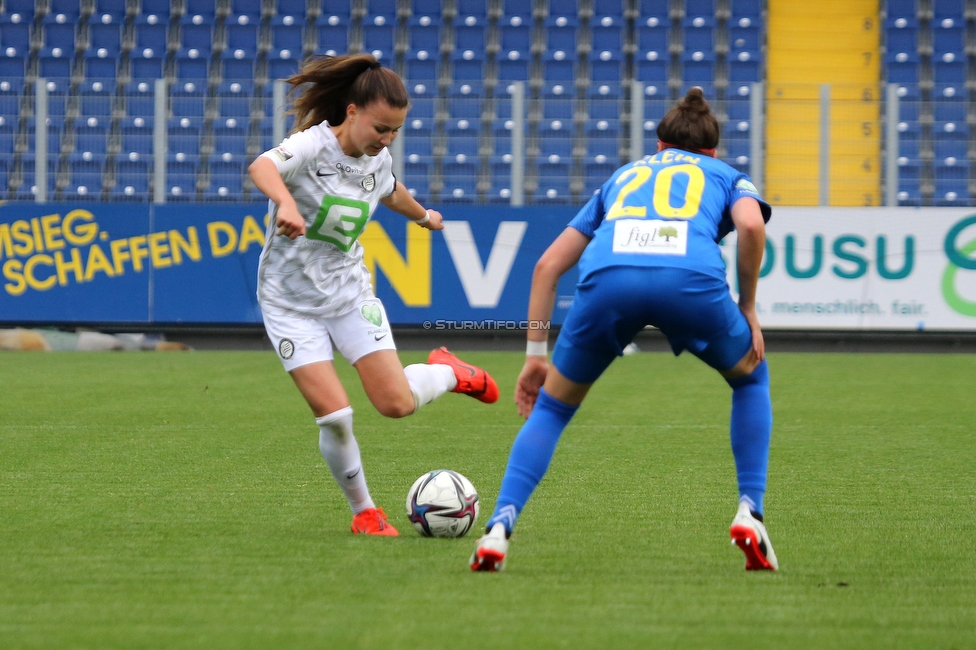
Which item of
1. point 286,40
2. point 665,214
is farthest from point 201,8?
point 665,214

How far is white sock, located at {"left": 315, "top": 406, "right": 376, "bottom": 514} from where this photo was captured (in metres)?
4.50

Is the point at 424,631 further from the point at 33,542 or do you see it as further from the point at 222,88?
the point at 222,88

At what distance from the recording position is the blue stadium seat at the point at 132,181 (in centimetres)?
1480

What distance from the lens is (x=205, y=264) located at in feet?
47.2

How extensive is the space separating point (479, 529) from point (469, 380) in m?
0.70

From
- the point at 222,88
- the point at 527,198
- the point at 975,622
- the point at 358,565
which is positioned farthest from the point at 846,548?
the point at 222,88

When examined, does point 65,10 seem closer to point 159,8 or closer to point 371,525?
point 159,8

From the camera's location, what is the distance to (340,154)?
4.56 m

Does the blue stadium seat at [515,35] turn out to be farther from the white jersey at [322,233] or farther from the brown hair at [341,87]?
the white jersey at [322,233]

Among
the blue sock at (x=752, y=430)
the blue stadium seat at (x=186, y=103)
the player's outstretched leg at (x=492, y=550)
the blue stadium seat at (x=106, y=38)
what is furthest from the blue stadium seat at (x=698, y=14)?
the player's outstretched leg at (x=492, y=550)

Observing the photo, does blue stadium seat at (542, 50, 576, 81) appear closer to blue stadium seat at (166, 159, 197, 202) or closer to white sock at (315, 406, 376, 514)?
blue stadium seat at (166, 159, 197, 202)

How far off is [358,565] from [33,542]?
1.21m

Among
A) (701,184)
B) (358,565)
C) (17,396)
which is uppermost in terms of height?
(701,184)

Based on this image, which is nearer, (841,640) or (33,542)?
(841,640)
